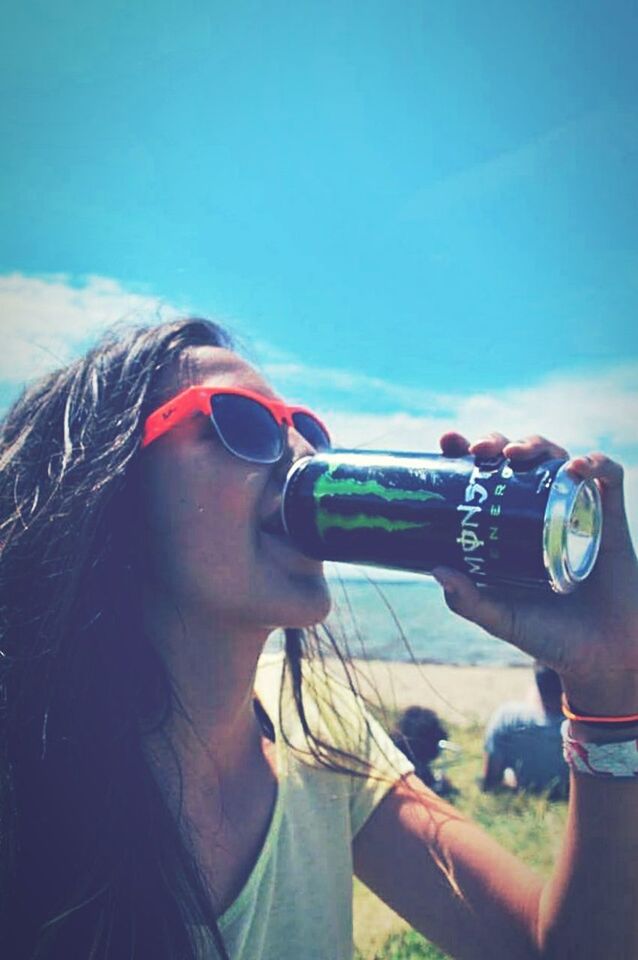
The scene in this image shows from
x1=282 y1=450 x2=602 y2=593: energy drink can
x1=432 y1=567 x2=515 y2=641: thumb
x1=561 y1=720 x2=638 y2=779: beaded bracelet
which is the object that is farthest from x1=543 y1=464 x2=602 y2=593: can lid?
x1=561 y1=720 x2=638 y2=779: beaded bracelet

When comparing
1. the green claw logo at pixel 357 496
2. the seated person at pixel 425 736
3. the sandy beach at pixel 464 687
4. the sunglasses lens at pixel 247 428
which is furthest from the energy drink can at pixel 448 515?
the sandy beach at pixel 464 687

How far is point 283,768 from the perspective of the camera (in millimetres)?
1466

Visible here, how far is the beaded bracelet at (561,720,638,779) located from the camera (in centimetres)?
123

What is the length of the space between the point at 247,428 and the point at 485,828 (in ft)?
8.86

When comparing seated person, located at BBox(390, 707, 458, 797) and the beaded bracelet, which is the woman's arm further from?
seated person, located at BBox(390, 707, 458, 797)

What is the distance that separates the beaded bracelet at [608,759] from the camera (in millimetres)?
1229

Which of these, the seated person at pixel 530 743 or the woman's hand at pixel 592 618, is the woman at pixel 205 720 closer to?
the woman's hand at pixel 592 618

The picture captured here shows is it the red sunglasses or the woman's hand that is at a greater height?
the red sunglasses

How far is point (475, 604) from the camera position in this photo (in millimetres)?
1200

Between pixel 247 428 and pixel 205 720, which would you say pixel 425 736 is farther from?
pixel 247 428

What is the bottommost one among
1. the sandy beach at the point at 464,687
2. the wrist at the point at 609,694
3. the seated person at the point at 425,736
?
the sandy beach at the point at 464,687

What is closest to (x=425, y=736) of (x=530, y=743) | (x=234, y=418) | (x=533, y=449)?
(x=530, y=743)

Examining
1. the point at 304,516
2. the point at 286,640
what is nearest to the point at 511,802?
the point at 286,640

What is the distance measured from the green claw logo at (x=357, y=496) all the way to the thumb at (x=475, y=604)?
9cm
